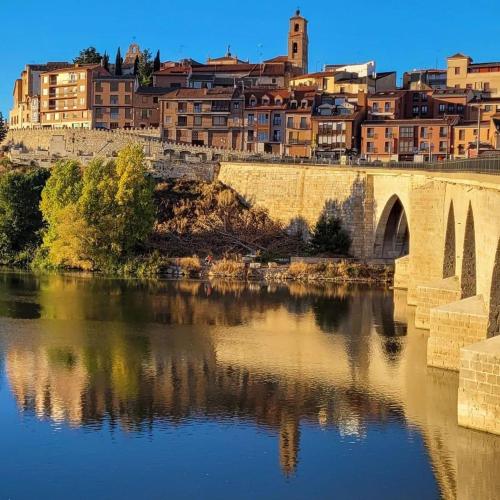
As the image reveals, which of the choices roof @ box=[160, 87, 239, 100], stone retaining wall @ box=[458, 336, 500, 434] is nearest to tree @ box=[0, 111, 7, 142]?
roof @ box=[160, 87, 239, 100]

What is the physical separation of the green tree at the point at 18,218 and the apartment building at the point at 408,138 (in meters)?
25.0

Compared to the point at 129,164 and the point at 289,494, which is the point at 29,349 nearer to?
the point at 289,494

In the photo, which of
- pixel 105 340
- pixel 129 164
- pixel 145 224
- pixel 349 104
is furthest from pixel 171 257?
pixel 349 104

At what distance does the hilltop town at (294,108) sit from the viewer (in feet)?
233

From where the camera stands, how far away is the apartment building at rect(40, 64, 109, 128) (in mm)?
81500

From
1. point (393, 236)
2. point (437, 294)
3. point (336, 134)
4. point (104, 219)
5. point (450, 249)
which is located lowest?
point (437, 294)

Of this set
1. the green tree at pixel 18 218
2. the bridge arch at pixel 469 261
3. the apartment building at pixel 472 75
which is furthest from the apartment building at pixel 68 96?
the bridge arch at pixel 469 261

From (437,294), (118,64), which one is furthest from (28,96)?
(437,294)

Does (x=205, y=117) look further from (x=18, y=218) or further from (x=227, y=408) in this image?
(x=227, y=408)

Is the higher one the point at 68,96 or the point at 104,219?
the point at 68,96

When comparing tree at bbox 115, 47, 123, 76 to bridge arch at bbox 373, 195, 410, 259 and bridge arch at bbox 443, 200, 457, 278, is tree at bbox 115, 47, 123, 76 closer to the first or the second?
bridge arch at bbox 373, 195, 410, 259

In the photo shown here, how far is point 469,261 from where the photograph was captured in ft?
106

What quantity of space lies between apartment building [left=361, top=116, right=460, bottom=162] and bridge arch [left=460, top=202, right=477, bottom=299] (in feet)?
123

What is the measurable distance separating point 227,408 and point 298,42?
246ft
